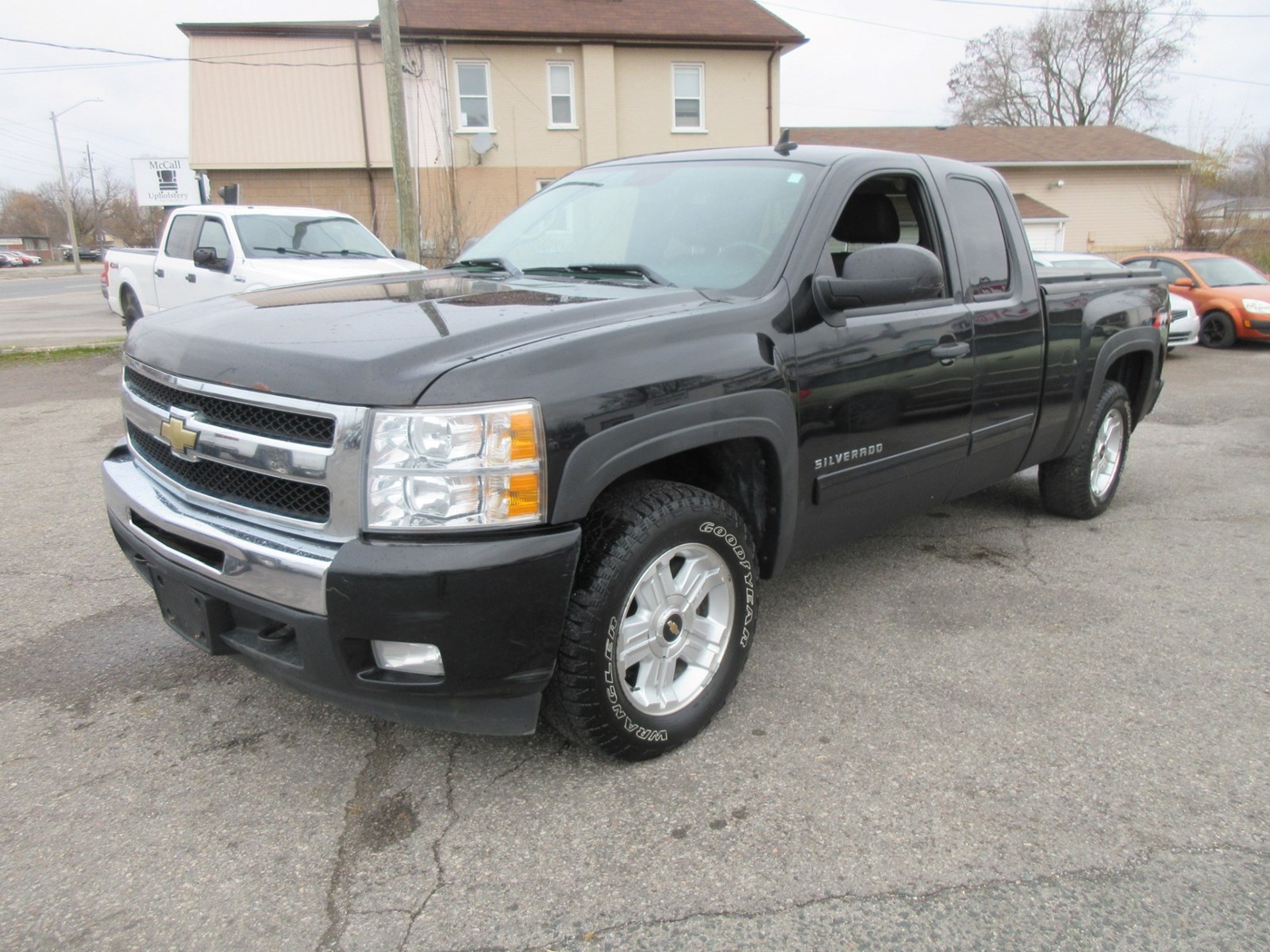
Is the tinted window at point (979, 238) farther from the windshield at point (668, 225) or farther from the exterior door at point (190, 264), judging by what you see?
the exterior door at point (190, 264)

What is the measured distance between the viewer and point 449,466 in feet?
7.63

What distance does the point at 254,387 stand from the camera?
2.52 metres

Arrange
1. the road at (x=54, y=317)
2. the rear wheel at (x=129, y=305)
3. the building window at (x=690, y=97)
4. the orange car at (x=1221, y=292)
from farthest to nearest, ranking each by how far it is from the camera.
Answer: the building window at (x=690, y=97) < the road at (x=54, y=317) < the orange car at (x=1221, y=292) < the rear wheel at (x=129, y=305)

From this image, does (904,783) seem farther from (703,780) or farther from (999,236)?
(999,236)

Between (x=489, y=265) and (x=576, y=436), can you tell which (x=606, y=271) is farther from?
(x=576, y=436)

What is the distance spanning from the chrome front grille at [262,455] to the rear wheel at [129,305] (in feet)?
36.4

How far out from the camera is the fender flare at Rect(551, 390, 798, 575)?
248 centimetres

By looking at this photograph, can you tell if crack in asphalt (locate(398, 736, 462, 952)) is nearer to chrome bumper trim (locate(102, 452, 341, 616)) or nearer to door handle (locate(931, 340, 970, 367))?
chrome bumper trim (locate(102, 452, 341, 616))

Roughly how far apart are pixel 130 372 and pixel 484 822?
1971 millimetres

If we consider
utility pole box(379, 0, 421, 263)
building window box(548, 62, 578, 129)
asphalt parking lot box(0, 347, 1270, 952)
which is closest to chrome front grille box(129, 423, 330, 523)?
asphalt parking lot box(0, 347, 1270, 952)

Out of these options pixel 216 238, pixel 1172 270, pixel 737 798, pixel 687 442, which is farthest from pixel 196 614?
pixel 1172 270

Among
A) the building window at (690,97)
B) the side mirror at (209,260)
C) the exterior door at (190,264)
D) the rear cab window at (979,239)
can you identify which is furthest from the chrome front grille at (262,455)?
the building window at (690,97)

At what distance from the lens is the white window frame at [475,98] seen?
2473 cm

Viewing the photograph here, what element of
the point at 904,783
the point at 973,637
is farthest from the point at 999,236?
the point at 904,783
